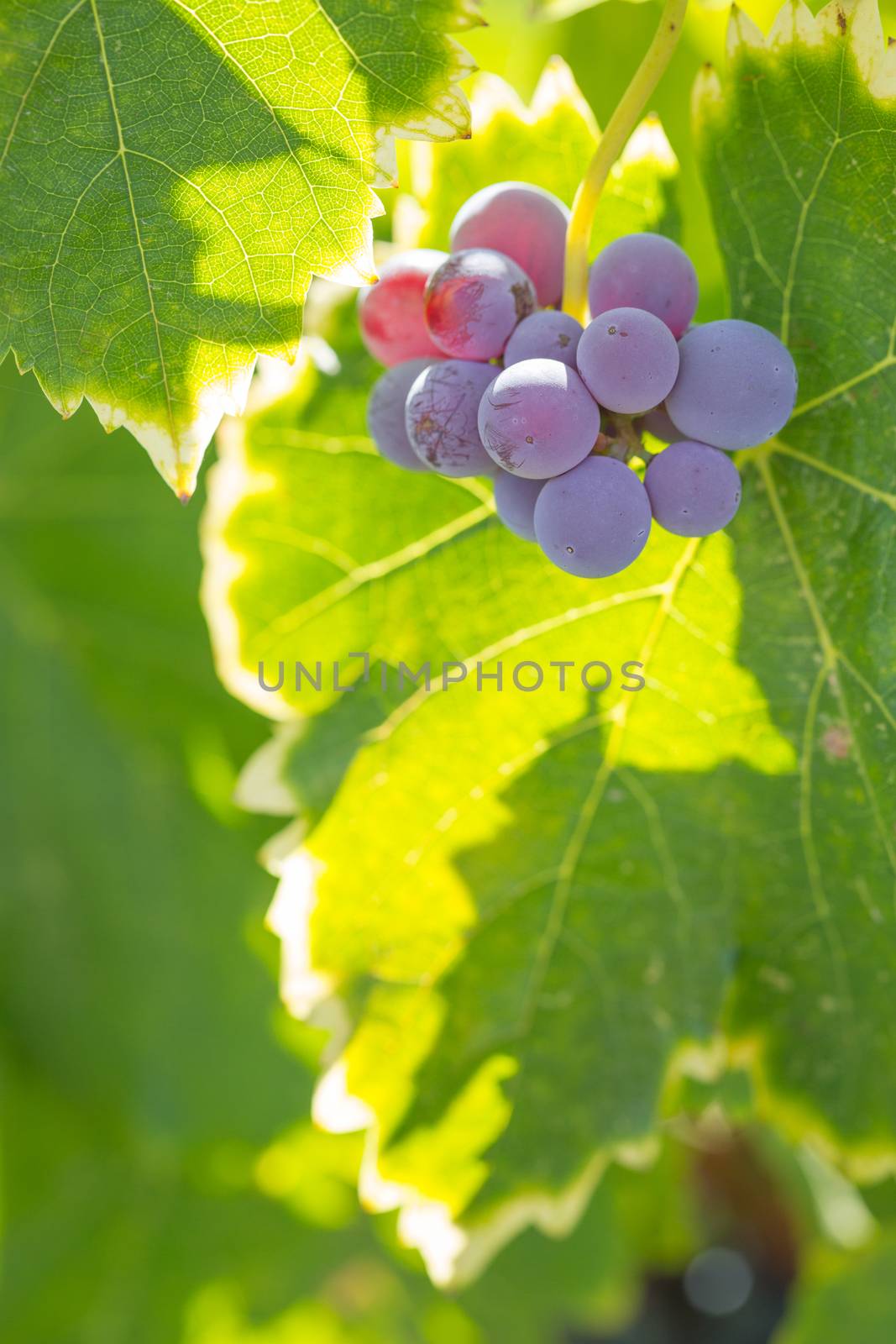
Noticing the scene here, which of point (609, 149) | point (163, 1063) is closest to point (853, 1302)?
point (163, 1063)

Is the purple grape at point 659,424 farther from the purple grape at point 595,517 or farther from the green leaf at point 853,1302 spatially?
the green leaf at point 853,1302

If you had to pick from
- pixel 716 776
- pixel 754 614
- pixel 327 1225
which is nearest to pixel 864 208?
pixel 754 614

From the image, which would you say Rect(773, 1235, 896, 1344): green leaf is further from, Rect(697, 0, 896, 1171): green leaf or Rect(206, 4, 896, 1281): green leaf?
Rect(697, 0, 896, 1171): green leaf

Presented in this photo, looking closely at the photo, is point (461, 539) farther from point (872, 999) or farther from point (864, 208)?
point (872, 999)

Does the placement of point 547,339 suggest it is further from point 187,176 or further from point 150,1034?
point 150,1034

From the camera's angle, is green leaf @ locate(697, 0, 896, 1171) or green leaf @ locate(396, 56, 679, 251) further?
green leaf @ locate(396, 56, 679, 251)

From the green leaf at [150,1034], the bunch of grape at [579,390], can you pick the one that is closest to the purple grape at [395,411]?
the bunch of grape at [579,390]

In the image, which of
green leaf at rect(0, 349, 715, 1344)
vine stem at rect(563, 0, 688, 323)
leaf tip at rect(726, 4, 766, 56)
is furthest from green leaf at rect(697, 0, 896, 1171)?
green leaf at rect(0, 349, 715, 1344)
